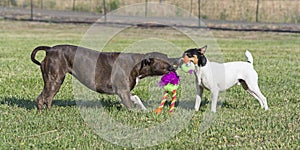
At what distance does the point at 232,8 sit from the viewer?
145ft

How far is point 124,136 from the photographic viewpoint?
21.6 ft

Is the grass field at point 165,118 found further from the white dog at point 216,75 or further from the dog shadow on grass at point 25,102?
the white dog at point 216,75

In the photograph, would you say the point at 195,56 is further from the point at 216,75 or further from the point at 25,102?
the point at 25,102

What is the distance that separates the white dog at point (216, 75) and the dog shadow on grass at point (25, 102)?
2.08 metres

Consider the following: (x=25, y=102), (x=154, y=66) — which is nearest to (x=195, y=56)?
(x=154, y=66)

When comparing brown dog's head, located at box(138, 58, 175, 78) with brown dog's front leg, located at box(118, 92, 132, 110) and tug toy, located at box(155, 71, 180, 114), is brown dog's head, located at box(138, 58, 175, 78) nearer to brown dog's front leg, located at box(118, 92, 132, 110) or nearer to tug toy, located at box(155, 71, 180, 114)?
tug toy, located at box(155, 71, 180, 114)

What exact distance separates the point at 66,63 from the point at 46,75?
32 centimetres

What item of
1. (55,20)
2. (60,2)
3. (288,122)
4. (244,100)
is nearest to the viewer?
(288,122)

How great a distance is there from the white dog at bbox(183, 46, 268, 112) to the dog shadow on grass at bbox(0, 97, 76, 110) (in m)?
2.08

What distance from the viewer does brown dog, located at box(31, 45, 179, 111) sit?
7895 millimetres

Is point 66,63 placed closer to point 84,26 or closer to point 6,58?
point 6,58

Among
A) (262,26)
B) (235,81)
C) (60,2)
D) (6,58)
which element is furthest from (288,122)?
(60,2)

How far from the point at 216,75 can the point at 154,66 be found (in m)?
0.87

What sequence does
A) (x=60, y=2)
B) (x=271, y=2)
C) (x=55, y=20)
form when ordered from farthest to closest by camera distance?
(x=60, y=2) < (x=271, y=2) < (x=55, y=20)
